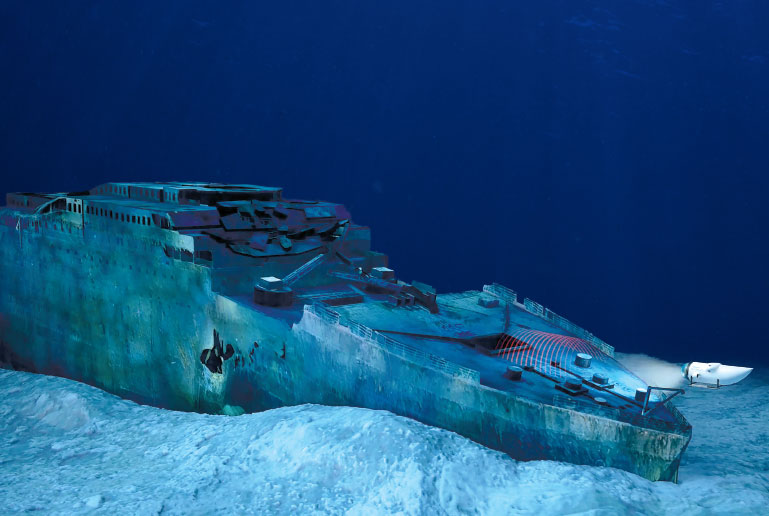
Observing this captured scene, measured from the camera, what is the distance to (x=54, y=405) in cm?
1988

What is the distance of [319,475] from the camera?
13.2 meters

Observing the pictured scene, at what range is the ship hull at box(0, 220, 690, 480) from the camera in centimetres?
1356

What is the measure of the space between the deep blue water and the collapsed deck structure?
31.3m

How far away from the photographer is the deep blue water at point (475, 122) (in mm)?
53031

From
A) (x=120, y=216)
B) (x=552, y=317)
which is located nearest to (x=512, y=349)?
(x=552, y=317)

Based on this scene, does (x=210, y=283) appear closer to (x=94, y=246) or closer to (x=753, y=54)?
(x=94, y=246)

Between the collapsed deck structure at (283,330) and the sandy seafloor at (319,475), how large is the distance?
895 millimetres

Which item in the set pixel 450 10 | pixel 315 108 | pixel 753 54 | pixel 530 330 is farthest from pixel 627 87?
pixel 530 330

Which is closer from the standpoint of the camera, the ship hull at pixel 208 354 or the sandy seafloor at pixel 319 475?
the sandy seafloor at pixel 319 475

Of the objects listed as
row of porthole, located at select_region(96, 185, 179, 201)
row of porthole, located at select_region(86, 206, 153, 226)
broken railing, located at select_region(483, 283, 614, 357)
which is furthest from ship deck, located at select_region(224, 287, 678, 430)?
row of porthole, located at select_region(96, 185, 179, 201)

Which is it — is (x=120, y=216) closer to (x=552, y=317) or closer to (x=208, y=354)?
(x=208, y=354)

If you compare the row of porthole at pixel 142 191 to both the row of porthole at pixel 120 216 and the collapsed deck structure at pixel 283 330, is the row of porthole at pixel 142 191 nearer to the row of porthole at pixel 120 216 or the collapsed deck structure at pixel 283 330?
the collapsed deck structure at pixel 283 330

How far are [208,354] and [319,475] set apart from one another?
7.58 metres

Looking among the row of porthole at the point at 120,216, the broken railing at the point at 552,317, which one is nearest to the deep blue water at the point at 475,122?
the broken railing at the point at 552,317
